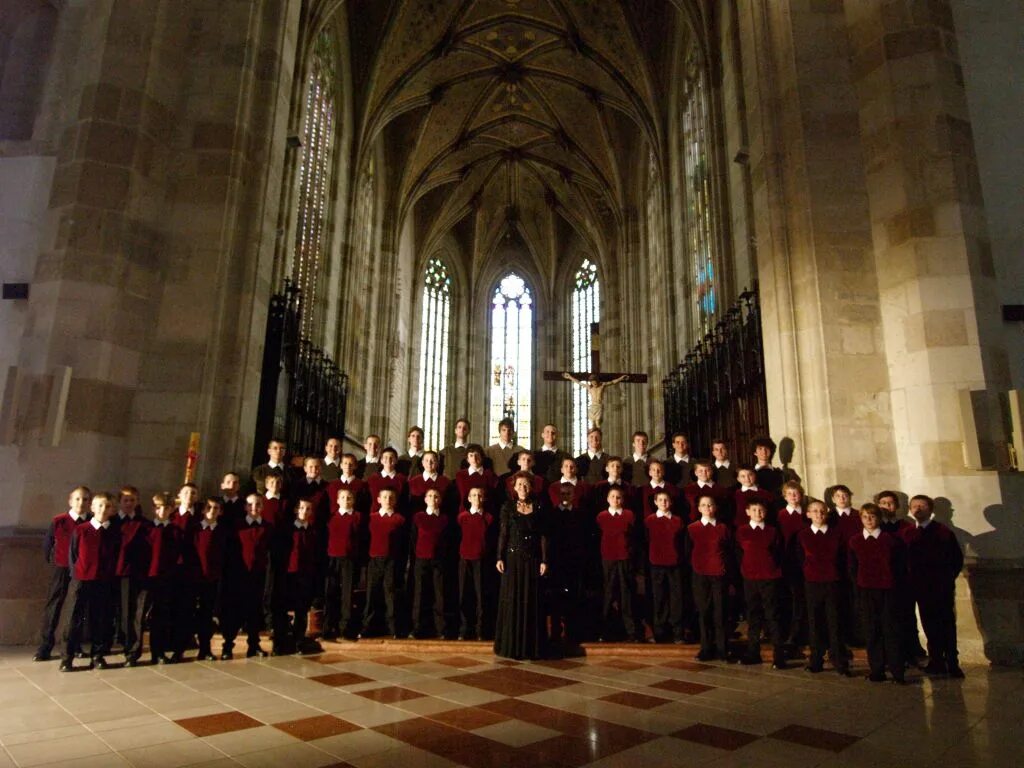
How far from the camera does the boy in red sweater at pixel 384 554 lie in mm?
6168

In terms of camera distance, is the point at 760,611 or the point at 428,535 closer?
the point at 760,611

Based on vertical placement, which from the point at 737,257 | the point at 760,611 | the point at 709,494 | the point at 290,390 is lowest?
the point at 760,611

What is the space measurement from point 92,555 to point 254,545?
120cm

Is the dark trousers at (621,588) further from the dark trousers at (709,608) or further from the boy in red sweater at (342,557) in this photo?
the boy in red sweater at (342,557)

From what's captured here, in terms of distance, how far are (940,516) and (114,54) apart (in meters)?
10.1

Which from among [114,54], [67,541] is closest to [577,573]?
[67,541]

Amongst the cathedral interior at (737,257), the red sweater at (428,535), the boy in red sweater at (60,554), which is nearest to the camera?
the boy in red sweater at (60,554)

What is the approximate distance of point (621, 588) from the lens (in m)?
6.17

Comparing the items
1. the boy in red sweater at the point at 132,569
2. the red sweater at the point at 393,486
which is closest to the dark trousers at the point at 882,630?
the red sweater at the point at 393,486

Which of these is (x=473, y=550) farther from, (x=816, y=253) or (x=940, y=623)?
(x=816, y=253)

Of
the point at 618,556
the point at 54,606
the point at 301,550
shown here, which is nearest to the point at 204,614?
the point at 301,550

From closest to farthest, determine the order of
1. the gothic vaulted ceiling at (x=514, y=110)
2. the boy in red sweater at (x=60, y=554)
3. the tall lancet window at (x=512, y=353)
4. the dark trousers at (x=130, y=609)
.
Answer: the dark trousers at (x=130, y=609), the boy in red sweater at (x=60, y=554), the gothic vaulted ceiling at (x=514, y=110), the tall lancet window at (x=512, y=353)

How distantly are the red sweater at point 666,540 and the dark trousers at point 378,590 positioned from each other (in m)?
2.44

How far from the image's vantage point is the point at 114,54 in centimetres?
757
